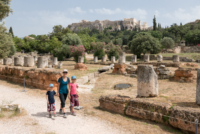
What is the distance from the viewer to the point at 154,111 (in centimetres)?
519

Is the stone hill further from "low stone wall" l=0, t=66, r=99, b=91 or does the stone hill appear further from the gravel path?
the gravel path

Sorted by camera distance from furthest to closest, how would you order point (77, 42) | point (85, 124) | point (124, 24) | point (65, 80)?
point (124, 24) < point (77, 42) < point (65, 80) < point (85, 124)

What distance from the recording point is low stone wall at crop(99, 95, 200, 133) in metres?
4.48

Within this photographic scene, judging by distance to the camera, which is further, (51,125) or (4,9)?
(4,9)

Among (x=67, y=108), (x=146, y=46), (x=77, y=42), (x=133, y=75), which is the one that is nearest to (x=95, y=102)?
(x=67, y=108)

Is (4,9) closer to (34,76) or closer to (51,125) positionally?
(34,76)

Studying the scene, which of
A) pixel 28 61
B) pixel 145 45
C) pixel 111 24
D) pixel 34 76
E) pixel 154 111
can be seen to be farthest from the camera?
pixel 111 24

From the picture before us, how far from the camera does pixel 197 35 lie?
49.9 meters

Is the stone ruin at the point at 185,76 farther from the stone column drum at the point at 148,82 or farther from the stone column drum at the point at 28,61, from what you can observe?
the stone column drum at the point at 28,61

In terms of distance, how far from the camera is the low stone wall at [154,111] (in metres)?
4.48

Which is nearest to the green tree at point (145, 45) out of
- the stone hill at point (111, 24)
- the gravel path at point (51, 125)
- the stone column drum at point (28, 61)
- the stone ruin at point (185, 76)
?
the stone ruin at point (185, 76)

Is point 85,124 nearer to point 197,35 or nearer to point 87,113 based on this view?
point 87,113

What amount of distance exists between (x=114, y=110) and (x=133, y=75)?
10.8 metres

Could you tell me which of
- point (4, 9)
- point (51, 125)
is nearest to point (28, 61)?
point (4, 9)
